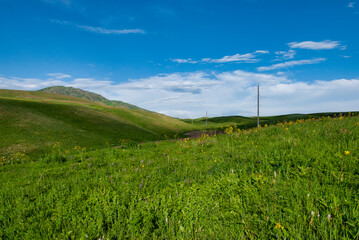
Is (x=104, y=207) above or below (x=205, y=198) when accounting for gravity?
below

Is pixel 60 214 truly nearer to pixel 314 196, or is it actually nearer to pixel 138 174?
pixel 138 174

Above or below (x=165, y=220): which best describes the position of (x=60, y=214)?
below

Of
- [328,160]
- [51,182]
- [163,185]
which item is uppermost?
[328,160]

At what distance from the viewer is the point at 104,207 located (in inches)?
143

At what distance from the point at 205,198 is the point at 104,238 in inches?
73.3

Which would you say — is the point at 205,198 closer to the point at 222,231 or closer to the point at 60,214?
the point at 222,231

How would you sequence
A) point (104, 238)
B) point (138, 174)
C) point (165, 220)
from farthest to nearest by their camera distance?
point (138, 174)
point (165, 220)
point (104, 238)

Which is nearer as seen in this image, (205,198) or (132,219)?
(132,219)

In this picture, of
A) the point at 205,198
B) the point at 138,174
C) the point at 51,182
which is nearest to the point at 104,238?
the point at 205,198

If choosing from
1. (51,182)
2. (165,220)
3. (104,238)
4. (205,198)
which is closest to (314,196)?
(205,198)

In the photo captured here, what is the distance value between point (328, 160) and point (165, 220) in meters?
3.78

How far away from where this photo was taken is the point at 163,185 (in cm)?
512

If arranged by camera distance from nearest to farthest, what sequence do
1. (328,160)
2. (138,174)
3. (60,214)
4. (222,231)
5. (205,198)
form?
1. (222,231)
2. (205,198)
3. (60,214)
4. (328,160)
5. (138,174)

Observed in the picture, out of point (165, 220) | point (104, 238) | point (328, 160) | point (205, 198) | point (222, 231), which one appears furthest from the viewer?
point (328, 160)
